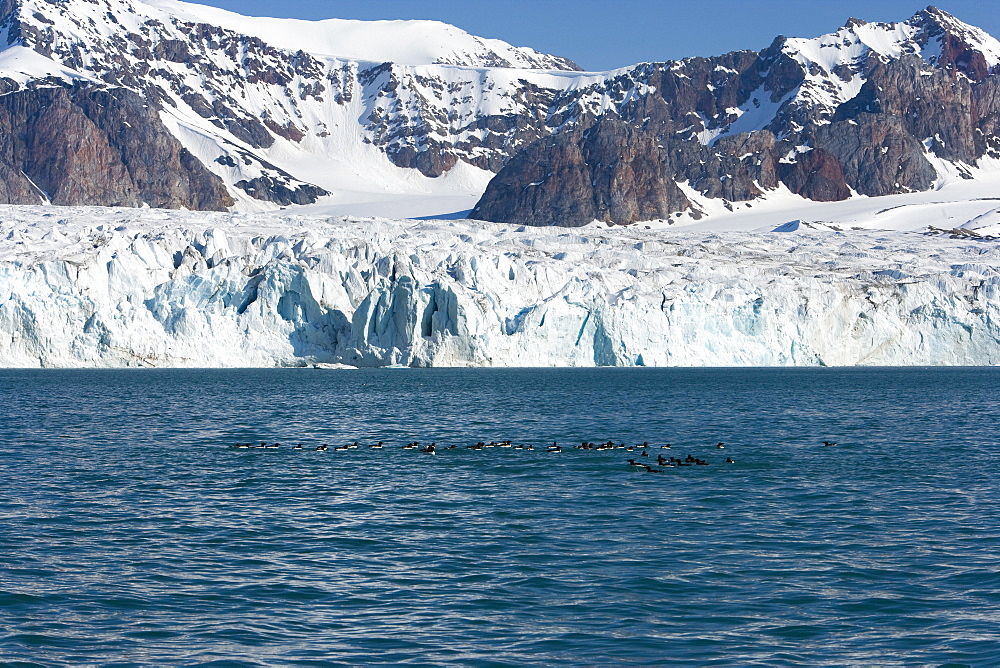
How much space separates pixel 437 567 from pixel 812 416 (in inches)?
1293

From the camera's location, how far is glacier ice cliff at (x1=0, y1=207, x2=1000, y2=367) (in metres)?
72.8

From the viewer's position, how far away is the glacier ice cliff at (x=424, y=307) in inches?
2867

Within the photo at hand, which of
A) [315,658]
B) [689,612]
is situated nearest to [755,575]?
[689,612]

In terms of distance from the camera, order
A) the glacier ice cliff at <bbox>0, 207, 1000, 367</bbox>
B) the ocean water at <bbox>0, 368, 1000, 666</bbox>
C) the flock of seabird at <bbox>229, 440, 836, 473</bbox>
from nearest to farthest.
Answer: the ocean water at <bbox>0, 368, 1000, 666</bbox>
the flock of seabird at <bbox>229, 440, 836, 473</bbox>
the glacier ice cliff at <bbox>0, 207, 1000, 367</bbox>

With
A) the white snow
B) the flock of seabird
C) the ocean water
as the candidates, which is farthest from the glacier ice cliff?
the flock of seabird

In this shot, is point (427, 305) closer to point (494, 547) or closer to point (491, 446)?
point (491, 446)

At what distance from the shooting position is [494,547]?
20.5 meters

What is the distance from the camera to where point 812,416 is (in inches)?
1918

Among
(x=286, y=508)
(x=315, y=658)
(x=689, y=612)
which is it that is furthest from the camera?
(x=286, y=508)

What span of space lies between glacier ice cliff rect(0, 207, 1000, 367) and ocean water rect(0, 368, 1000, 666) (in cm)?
3119

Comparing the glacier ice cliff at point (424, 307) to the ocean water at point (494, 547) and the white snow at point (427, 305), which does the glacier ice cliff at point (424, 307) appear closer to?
the white snow at point (427, 305)

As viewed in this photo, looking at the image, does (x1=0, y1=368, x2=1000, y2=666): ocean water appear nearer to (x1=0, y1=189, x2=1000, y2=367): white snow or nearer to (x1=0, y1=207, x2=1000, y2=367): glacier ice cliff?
(x1=0, y1=207, x2=1000, y2=367): glacier ice cliff

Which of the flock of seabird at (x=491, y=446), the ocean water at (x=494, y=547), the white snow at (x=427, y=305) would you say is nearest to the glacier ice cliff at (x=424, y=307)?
the white snow at (x=427, y=305)

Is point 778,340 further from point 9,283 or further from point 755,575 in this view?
point 755,575
